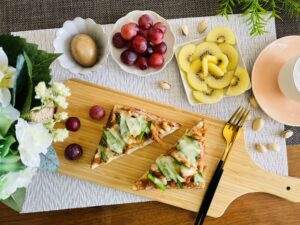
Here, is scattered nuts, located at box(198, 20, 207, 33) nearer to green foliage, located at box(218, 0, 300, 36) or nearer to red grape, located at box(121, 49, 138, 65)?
green foliage, located at box(218, 0, 300, 36)

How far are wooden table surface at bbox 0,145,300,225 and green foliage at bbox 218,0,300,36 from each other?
0.40 metres

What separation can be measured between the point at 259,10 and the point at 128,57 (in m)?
0.44

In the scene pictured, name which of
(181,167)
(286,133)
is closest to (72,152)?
(181,167)

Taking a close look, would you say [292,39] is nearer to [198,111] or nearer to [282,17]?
[282,17]

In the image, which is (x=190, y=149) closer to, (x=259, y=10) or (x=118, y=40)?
(x=118, y=40)

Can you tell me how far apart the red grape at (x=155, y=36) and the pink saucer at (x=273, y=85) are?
295mm

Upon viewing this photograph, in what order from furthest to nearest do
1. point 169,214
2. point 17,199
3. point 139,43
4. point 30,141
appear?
point 169,214
point 139,43
point 17,199
point 30,141

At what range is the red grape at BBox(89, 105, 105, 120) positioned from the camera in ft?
3.68

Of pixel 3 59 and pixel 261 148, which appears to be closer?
pixel 3 59

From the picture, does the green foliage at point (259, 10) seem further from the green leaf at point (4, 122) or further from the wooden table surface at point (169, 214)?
the green leaf at point (4, 122)

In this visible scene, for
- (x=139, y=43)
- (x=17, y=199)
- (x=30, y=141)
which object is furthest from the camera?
(x=139, y=43)

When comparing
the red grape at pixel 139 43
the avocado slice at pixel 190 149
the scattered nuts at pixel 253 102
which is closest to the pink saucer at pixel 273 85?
the scattered nuts at pixel 253 102

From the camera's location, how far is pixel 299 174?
1213 mm

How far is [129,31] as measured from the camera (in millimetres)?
1083
